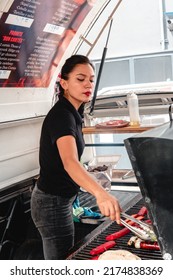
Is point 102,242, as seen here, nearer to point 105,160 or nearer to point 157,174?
point 157,174

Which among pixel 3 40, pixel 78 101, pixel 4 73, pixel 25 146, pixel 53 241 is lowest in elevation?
pixel 53 241

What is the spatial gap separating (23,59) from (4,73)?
0.48 feet

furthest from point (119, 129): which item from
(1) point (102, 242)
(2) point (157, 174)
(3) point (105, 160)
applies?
(2) point (157, 174)

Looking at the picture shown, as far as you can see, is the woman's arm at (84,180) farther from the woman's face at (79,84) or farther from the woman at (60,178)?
the woman's face at (79,84)

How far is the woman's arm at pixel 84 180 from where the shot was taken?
97cm

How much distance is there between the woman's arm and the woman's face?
0.30m

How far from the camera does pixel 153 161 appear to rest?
0.76 meters

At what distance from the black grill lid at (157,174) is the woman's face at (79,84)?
29.4 inches

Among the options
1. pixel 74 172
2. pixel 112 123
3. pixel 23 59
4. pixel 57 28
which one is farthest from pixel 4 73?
pixel 74 172

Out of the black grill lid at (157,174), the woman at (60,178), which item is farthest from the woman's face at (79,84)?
the black grill lid at (157,174)

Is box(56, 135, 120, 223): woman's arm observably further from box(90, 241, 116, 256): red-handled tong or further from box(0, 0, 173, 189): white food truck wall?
box(0, 0, 173, 189): white food truck wall

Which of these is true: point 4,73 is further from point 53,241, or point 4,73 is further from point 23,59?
point 53,241

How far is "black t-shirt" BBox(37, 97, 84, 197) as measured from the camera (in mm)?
1407

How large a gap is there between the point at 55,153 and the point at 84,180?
0.38m
